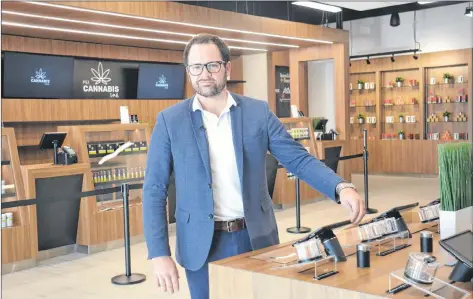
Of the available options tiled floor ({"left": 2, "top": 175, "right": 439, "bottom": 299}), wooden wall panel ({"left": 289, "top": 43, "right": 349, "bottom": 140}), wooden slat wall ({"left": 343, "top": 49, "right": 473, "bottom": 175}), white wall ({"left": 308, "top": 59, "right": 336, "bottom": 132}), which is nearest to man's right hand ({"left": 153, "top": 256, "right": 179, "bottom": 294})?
tiled floor ({"left": 2, "top": 175, "right": 439, "bottom": 299})

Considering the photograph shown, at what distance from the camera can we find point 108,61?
1039cm

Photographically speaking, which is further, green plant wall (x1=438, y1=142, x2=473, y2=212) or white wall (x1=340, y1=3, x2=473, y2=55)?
white wall (x1=340, y1=3, x2=473, y2=55)

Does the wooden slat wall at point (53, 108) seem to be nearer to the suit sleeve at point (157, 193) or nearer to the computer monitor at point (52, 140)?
the computer monitor at point (52, 140)

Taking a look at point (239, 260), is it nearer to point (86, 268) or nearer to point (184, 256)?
point (184, 256)

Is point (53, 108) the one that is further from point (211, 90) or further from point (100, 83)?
point (211, 90)

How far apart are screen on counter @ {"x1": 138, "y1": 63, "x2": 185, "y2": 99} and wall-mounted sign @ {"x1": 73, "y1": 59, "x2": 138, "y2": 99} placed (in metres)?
0.17

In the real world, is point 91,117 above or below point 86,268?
above

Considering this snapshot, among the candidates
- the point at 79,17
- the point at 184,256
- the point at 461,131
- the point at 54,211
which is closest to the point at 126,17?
the point at 79,17

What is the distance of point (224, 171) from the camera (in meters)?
2.34

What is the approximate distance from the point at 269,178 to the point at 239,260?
22.6 feet

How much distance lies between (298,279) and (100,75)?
9.05 m

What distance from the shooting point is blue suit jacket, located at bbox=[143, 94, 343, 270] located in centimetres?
227

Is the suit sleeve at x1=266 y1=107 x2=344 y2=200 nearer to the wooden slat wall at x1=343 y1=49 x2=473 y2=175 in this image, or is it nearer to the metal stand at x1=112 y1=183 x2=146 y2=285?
the metal stand at x1=112 y1=183 x2=146 y2=285

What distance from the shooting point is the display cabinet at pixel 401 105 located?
44.3 ft
